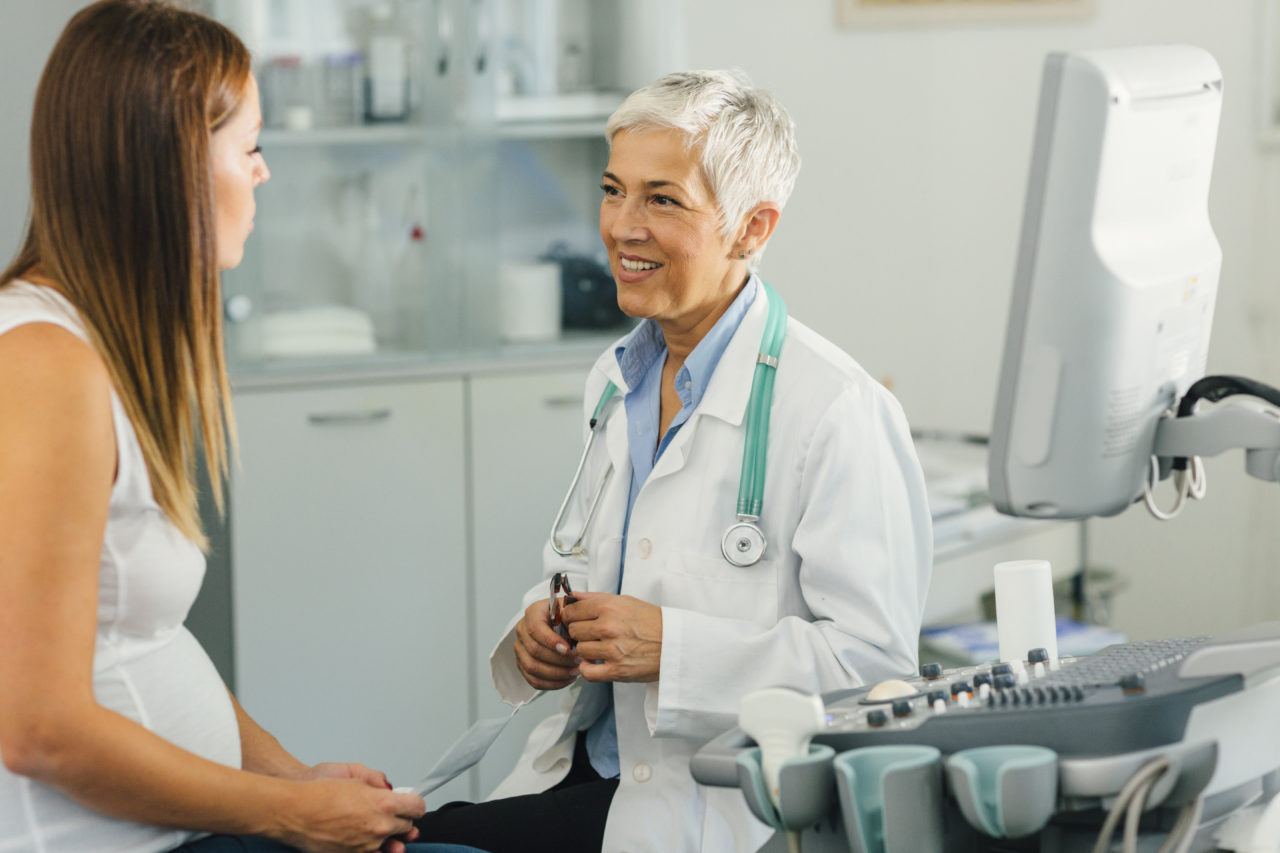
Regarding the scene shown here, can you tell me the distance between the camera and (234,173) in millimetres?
1172

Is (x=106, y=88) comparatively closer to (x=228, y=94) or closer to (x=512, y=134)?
(x=228, y=94)

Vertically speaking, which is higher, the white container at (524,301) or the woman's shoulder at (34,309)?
the woman's shoulder at (34,309)

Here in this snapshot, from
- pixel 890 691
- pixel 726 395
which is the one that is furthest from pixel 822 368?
pixel 890 691

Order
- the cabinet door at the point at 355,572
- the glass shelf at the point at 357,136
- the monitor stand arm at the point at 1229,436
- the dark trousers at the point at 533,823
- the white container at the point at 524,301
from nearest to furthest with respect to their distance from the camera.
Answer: the monitor stand arm at the point at 1229,436 → the dark trousers at the point at 533,823 → the cabinet door at the point at 355,572 → the glass shelf at the point at 357,136 → the white container at the point at 524,301

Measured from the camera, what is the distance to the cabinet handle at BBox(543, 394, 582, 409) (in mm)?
2832

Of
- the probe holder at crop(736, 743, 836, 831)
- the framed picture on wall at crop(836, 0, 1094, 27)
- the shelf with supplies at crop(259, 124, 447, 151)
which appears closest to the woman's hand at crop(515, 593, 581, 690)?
the probe holder at crop(736, 743, 836, 831)

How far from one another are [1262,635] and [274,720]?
2074 millimetres

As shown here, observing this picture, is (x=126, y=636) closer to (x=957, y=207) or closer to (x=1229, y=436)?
(x=1229, y=436)

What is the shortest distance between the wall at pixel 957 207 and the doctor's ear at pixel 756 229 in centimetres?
168

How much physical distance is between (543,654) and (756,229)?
23.4 inches

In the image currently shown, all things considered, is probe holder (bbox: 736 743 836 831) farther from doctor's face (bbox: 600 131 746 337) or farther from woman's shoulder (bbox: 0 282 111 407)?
doctor's face (bbox: 600 131 746 337)

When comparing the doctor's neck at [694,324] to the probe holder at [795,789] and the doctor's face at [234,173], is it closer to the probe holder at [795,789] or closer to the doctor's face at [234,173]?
the doctor's face at [234,173]

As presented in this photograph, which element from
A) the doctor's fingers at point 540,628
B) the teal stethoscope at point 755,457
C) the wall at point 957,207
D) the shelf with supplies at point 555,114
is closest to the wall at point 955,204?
the wall at point 957,207

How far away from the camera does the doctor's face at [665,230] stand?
63.1 inches
